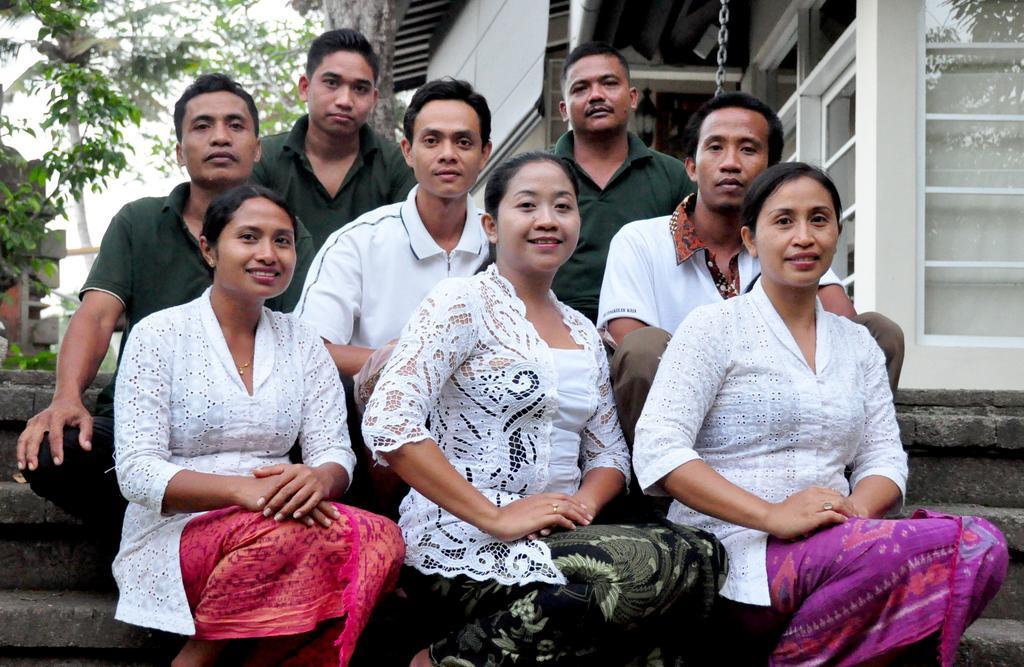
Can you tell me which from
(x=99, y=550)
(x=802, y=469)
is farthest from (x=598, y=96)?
(x=99, y=550)

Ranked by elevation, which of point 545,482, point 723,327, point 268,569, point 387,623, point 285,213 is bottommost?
point 387,623

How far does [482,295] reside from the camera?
272 centimetres

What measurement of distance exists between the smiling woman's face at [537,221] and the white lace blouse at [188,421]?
529mm

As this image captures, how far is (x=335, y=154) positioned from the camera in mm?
4352

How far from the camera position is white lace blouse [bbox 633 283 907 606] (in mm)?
2619

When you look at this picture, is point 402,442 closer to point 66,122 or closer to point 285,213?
point 285,213

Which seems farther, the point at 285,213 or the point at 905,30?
the point at 905,30

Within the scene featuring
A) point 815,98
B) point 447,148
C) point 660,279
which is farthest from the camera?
point 815,98

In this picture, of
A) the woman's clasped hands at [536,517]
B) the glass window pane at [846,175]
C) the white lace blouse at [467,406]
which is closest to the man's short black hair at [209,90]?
the white lace blouse at [467,406]

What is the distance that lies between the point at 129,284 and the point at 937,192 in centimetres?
333

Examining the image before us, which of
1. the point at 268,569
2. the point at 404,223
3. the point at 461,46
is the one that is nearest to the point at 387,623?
the point at 268,569

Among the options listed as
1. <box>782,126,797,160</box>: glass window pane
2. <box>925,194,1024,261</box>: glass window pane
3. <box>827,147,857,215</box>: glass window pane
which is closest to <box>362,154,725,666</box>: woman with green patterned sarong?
<box>925,194,1024,261</box>: glass window pane

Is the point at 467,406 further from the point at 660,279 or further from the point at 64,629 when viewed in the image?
the point at 64,629

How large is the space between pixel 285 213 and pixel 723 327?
110cm
